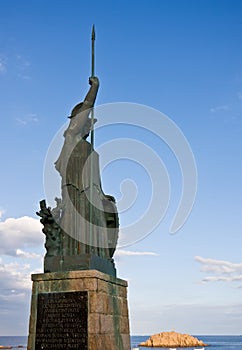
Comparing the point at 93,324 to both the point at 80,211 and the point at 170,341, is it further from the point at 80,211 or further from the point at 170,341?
the point at 170,341

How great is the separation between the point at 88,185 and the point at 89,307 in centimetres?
318

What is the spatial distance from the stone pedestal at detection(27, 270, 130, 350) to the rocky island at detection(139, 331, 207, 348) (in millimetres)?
98704

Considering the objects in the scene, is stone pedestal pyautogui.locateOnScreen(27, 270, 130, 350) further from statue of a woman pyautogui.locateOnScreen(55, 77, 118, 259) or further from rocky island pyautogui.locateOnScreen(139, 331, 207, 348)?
rocky island pyautogui.locateOnScreen(139, 331, 207, 348)

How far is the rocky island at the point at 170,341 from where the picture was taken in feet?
340

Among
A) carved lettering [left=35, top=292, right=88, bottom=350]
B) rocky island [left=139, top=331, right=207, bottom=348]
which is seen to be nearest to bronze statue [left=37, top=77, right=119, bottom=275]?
carved lettering [left=35, top=292, right=88, bottom=350]

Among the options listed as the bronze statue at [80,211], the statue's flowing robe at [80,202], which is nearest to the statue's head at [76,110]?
the bronze statue at [80,211]

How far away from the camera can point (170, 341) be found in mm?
103375

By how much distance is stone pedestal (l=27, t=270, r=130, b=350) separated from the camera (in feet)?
32.0

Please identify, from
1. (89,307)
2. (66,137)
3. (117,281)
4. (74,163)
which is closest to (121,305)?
(117,281)

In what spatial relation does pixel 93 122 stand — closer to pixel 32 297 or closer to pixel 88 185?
pixel 88 185

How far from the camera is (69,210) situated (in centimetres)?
1142

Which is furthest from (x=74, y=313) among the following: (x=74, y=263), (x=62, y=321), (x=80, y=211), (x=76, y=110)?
(x=76, y=110)

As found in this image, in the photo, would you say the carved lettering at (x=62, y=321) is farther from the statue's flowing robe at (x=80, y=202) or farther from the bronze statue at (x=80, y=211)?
the statue's flowing robe at (x=80, y=202)

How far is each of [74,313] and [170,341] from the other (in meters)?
100
